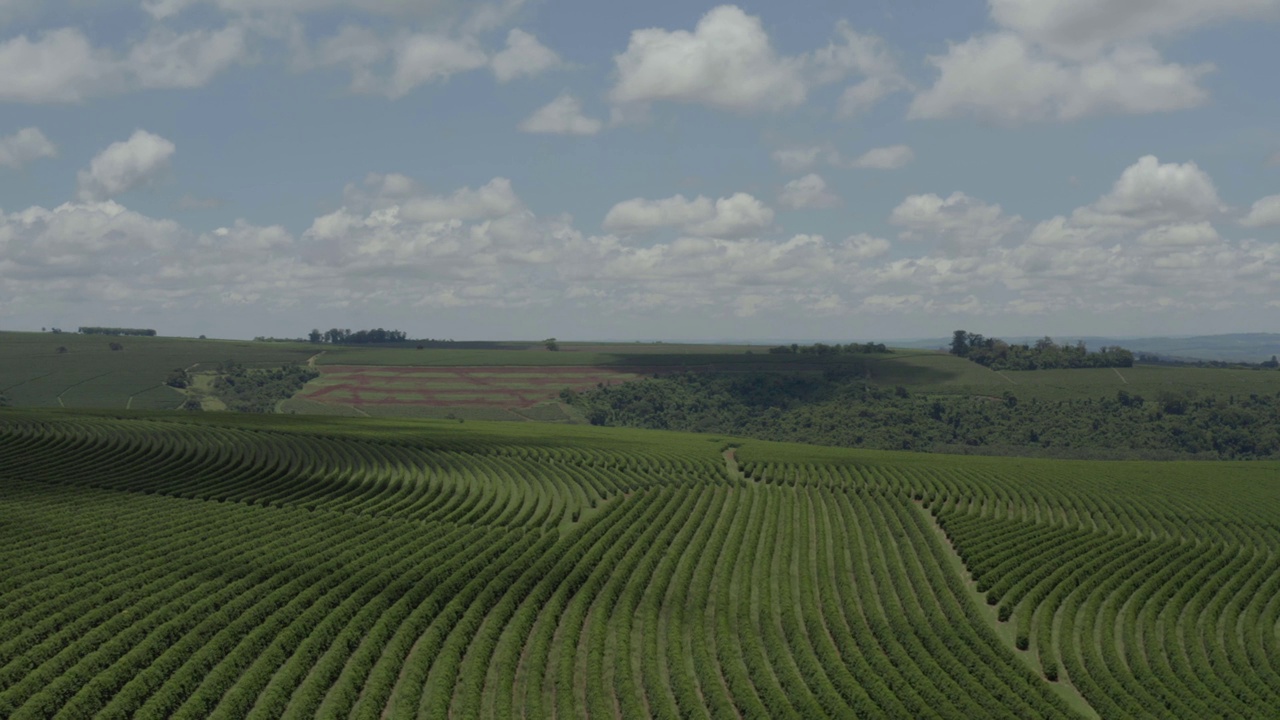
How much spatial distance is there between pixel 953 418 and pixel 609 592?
139492 mm

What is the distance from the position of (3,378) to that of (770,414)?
16224 cm

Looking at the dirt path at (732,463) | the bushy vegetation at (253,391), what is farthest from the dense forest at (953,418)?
the dirt path at (732,463)

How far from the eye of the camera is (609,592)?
146 feet

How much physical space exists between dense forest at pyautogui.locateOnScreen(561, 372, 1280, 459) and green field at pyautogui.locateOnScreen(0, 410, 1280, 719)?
79.4 m

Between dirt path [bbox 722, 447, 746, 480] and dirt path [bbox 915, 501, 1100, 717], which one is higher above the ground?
dirt path [bbox 722, 447, 746, 480]

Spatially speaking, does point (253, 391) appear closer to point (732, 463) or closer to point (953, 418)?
point (732, 463)

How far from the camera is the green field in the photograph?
1307 inches

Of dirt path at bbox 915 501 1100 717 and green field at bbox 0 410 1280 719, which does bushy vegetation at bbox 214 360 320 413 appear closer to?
green field at bbox 0 410 1280 719

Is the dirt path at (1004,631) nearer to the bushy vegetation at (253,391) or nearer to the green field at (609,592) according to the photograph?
the green field at (609,592)

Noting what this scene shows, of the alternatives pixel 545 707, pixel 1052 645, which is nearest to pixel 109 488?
pixel 545 707

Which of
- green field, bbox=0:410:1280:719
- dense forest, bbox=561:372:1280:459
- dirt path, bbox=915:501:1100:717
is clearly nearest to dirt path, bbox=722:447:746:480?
green field, bbox=0:410:1280:719

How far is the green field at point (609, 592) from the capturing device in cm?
3319

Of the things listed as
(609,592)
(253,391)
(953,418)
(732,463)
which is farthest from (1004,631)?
(253,391)

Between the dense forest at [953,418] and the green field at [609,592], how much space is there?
79365 millimetres
